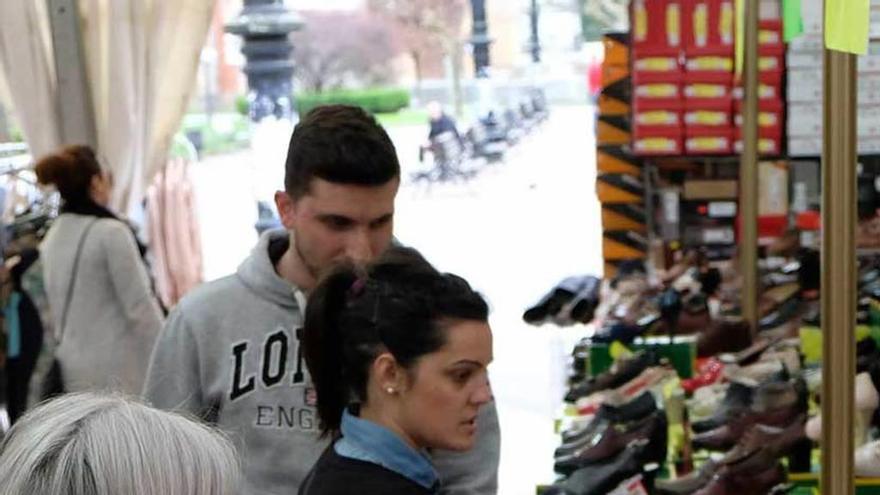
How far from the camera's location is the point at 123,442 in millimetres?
1152

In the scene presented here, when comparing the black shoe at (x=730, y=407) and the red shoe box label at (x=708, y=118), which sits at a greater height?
the red shoe box label at (x=708, y=118)

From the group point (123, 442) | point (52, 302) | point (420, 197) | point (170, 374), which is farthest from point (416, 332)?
point (420, 197)

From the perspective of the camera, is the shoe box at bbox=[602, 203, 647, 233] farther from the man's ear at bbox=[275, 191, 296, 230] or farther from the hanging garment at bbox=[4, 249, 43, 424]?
the man's ear at bbox=[275, 191, 296, 230]

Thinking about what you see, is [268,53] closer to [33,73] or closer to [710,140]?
[33,73]

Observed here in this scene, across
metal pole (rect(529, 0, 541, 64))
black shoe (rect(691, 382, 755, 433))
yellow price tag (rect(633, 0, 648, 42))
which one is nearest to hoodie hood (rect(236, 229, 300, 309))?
black shoe (rect(691, 382, 755, 433))

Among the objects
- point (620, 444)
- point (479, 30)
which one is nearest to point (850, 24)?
point (620, 444)

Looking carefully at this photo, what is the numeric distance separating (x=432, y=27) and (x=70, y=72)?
14.9 ft

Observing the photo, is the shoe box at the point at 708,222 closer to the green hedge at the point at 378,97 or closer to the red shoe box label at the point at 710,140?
the red shoe box label at the point at 710,140

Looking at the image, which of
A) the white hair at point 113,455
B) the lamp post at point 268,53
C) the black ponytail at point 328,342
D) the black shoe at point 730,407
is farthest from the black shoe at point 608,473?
the lamp post at point 268,53

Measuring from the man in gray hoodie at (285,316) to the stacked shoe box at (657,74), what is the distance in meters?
4.91

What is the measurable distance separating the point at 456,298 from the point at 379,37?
8.54 m

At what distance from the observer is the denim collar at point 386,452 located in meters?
1.87

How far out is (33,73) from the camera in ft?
19.9

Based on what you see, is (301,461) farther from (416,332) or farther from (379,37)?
(379,37)
